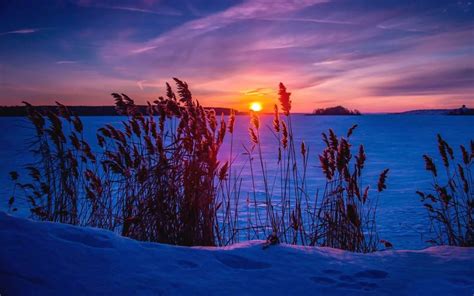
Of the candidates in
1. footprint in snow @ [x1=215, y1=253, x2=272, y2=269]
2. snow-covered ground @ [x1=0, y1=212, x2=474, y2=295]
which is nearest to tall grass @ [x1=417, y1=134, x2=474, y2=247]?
snow-covered ground @ [x1=0, y1=212, x2=474, y2=295]

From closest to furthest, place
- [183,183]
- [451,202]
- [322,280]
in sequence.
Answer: [322,280] → [183,183] → [451,202]

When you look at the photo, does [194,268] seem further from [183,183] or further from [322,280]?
[183,183]

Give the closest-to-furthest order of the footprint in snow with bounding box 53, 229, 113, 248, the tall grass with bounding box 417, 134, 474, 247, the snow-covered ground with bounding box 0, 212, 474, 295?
the snow-covered ground with bounding box 0, 212, 474, 295 → the footprint in snow with bounding box 53, 229, 113, 248 → the tall grass with bounding box 417, 134, 474, 247

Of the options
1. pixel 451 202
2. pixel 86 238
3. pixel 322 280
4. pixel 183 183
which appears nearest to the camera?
pixel 322 280

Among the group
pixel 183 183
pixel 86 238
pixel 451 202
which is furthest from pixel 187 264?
pixel 451 202

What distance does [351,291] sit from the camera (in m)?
1.83

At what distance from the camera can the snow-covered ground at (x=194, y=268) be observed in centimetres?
163

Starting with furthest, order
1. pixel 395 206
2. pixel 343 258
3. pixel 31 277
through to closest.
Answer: pixel 395 206 < pixel 343 258 < pixel 31 277

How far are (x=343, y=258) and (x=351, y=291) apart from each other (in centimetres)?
49

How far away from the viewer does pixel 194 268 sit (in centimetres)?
196

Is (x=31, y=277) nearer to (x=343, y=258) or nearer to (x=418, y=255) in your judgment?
(x=343, y=258)

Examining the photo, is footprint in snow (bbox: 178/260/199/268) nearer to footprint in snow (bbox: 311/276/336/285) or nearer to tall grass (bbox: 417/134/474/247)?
footprint in snow (bbox: 311/276/336/285)

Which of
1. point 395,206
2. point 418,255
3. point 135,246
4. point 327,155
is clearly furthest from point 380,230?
point 135,246

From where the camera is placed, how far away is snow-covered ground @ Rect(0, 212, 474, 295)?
1.63 metres
